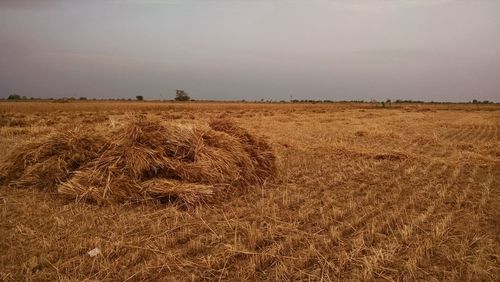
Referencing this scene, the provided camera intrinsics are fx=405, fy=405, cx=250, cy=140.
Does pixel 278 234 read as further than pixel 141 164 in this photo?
No

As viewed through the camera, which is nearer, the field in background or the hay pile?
the field in background

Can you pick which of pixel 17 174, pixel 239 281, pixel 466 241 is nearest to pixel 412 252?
pixel 466 241

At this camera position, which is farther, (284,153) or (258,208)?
(284,153)

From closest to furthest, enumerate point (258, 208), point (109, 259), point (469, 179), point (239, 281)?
1. point (239, 281)
2. point (109, 259)
3. point (258, 208)
4. point (469, 179)

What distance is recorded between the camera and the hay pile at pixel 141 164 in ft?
18.7

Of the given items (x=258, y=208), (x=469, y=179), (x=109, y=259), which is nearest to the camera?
(x=109, y=259)

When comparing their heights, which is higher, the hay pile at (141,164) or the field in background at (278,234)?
the hay pile at (141,164)

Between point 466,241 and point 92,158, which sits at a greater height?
point 92,158

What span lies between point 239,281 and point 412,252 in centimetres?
175

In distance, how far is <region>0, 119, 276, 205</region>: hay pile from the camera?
18.7 feet

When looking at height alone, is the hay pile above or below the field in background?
above

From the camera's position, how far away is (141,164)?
6129mm

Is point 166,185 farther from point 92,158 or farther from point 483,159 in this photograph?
point 483,159

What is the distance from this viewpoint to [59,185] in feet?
19.7
